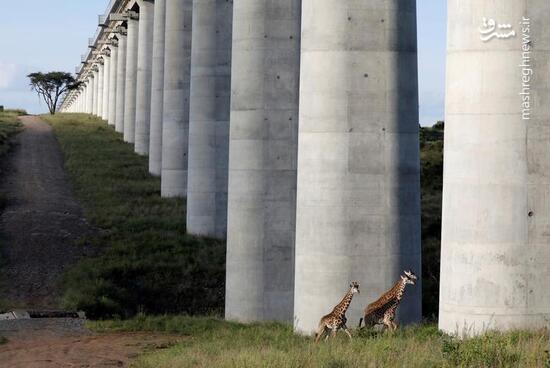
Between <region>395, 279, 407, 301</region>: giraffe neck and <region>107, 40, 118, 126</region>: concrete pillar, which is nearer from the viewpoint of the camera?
<region>395, 279, 407, 301</region>: giraffe neck

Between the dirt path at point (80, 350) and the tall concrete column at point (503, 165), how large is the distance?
276 inches

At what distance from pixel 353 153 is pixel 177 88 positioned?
28.5m

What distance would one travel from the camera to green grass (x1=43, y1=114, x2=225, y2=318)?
3284 cm

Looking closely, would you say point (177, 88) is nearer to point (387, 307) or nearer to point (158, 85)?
point (158, 85)

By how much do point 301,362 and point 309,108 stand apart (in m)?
8.81

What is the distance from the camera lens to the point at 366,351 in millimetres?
16375

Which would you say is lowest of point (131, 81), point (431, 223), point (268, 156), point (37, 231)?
point (37, 231)

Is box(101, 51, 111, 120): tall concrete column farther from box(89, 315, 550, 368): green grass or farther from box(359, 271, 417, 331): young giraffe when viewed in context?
box(359, 271, 417, 331): young giraffe

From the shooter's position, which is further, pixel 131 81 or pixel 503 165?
pixel 131 81

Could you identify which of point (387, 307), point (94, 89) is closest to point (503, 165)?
point (387, 307)

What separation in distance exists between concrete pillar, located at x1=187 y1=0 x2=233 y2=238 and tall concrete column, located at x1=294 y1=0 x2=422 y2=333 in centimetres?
1629

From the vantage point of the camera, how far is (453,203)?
16656mm

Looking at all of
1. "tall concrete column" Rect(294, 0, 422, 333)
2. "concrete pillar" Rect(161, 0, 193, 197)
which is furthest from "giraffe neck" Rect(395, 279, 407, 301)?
"concrete pillar" Rect(161, 0, 193, 197)

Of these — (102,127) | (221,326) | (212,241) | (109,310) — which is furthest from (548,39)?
(102,127)
